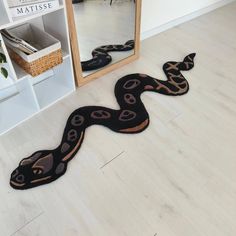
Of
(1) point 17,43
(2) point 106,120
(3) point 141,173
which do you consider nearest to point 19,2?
(1) point 17,43

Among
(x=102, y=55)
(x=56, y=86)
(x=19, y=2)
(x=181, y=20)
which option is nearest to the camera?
(x=19, y=2)

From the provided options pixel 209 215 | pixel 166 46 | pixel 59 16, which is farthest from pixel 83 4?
pixel 209 215

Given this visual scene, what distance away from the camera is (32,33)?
1.71 meters

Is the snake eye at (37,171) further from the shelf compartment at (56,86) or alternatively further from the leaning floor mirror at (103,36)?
the leaning floor mirror at (103,36)

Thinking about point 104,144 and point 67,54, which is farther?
point 67,54

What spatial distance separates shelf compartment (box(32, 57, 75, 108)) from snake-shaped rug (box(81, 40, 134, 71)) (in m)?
0.16

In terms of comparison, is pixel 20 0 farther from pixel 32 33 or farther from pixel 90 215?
pixel 90 215

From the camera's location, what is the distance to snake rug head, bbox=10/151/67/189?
1.38m

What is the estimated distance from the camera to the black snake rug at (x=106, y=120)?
1.42 m

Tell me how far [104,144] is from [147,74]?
2.76 ft

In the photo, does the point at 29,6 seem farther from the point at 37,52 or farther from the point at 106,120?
the point at 106,120

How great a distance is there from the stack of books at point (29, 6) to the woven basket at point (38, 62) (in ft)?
0.86

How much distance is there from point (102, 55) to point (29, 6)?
82cm

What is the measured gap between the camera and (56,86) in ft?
6.36
